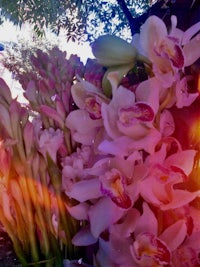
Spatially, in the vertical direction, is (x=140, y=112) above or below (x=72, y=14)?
below

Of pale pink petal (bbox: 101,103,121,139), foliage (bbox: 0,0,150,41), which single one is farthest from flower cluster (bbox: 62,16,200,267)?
foliage (bbox: 0,0,150,41)

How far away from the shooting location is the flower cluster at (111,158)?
25.8 inches

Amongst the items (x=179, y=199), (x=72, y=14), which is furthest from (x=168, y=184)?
(x=72, y=14)

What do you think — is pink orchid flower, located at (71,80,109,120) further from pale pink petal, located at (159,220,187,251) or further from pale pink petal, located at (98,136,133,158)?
pale pink petal, located at (159,220,187,251)

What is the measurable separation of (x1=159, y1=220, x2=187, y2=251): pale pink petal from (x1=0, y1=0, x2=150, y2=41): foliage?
14.7 ft

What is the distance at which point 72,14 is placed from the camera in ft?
18.5

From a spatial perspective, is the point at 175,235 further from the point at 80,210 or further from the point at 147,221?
the point at 80,210

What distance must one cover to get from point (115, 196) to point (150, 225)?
79 mm

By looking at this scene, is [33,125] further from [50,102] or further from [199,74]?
[199,74]

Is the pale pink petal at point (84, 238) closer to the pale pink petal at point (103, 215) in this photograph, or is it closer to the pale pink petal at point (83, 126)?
the pale pink petal at point (103, 215)

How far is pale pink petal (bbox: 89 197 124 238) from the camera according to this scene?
0.68 meters

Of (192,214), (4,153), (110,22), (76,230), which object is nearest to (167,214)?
(192,214)

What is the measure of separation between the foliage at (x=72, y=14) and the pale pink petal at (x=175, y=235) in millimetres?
4483

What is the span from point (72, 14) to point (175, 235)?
5259 millimetres
